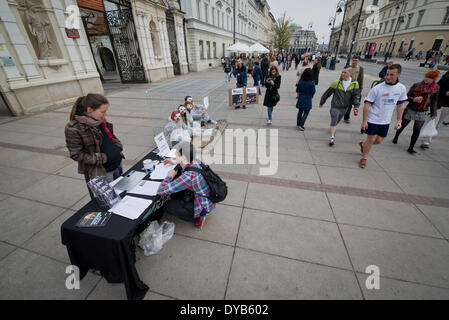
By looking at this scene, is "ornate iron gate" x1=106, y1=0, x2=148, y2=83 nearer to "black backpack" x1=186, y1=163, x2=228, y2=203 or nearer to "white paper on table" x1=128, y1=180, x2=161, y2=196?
"white paper on table" x1=128, y1=180, x2=161, y2=196

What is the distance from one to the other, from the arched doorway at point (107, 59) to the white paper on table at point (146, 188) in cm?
2880

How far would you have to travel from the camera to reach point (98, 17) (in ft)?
62.4

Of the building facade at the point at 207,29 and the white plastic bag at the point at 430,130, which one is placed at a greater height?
the building facade at the point at 207,29

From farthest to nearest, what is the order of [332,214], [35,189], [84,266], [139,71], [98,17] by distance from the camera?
[98,17] < [139,71] < [35,189] < [332,214] < [84,266]

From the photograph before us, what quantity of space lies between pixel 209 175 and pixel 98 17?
975 inches

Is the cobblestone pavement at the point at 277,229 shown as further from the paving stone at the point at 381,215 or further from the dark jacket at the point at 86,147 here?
the dark jacket at the point at 86,147

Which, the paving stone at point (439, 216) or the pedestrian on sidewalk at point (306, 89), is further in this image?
the pedestrian on sidewalk at point (306, 89)

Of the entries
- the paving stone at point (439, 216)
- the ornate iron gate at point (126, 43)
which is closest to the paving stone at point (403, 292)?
the paving stone at point (439, 216)

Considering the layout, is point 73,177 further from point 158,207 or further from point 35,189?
point 158,207

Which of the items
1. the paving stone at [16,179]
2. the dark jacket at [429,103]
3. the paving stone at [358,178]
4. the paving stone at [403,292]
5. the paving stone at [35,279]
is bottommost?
the paving stone at [403,292]

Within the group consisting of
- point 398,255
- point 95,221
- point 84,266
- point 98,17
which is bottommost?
point 398,255

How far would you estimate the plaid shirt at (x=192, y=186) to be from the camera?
2447 mm

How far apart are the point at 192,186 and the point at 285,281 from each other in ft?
5.24
